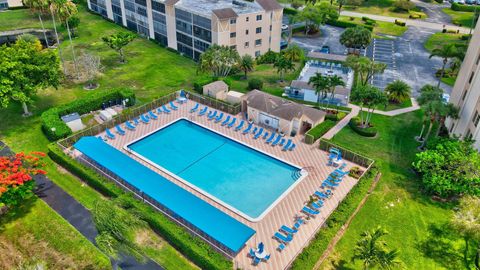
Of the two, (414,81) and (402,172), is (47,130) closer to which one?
(402,172)

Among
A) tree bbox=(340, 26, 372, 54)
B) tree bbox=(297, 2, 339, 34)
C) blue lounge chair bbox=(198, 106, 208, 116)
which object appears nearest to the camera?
blue lounge chair bbox=(198, 106, 208, 116)

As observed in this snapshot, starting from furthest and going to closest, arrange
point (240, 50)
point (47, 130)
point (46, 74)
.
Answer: point (240, 50)
point (46, 74)
point (47, 130)

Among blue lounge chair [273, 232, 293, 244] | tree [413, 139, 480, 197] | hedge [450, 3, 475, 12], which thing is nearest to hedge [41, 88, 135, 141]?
blue lounge chair [273, 232, 293, 244]

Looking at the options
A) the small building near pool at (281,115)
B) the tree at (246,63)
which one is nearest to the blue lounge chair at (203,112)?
the small building near pool at (281,115)

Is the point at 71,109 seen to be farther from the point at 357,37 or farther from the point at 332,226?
the point at 357,37

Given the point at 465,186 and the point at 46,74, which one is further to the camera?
the point at 46,74

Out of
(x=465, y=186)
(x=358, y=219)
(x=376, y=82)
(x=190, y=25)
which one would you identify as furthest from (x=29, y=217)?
(x=376, y=82)

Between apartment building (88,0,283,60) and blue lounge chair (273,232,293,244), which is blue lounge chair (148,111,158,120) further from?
blue lounge chair (273,232,293,244)
